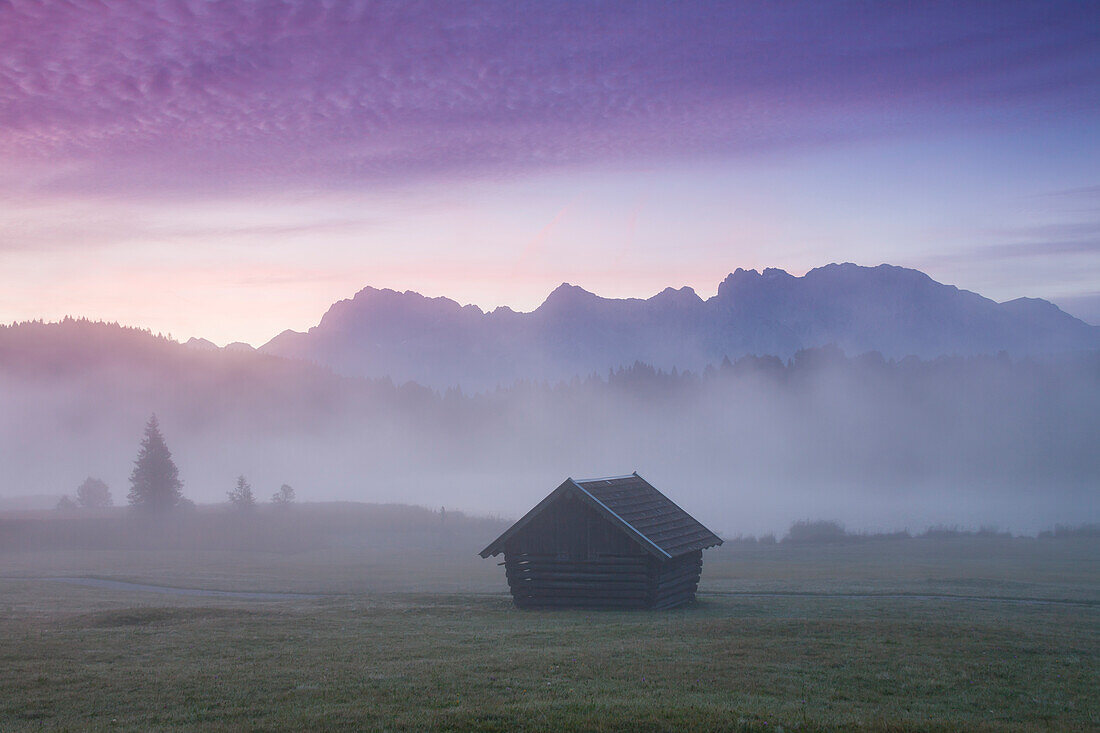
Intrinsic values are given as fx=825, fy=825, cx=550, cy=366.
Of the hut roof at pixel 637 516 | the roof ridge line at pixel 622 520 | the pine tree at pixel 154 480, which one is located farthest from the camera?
the pine tree at pixel 154 480

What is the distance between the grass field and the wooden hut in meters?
1.36

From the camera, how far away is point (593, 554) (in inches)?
1355

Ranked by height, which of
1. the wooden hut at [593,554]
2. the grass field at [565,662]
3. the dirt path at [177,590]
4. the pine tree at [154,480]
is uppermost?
the pine tree at [154,480]

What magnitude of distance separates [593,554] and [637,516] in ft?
8.63

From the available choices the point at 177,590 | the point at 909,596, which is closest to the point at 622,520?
the point at 909,596

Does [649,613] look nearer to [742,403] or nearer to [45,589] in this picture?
[45,589]

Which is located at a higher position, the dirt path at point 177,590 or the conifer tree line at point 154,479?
the conifer tree line at point 154,479

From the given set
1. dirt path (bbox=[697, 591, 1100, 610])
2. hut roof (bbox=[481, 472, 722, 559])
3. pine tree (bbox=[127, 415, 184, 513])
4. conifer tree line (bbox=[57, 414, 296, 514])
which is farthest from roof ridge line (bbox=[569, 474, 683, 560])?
pine tree (bbox=[127, 415, 184, 513])

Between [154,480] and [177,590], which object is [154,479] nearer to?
[154,480]

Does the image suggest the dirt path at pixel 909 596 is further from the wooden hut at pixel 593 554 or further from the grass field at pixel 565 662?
the wooden hut at pixel 593 554

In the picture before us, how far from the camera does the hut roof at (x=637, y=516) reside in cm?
3388

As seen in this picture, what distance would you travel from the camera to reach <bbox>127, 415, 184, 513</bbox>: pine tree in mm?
101312

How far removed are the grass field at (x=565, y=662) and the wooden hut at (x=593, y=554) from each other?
1.36 meters

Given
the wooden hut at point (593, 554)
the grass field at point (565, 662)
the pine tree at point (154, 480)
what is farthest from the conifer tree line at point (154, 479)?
the wooden hut at point (593, 554)
